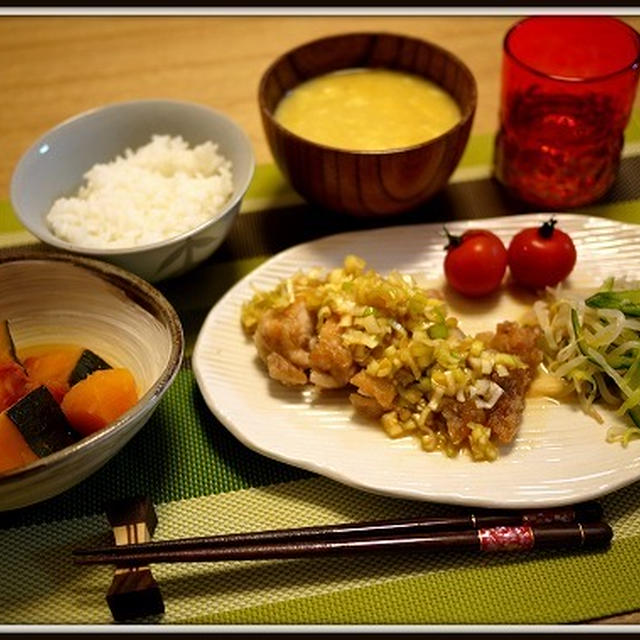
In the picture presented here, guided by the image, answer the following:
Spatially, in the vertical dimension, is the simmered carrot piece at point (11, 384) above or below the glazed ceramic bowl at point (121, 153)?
below

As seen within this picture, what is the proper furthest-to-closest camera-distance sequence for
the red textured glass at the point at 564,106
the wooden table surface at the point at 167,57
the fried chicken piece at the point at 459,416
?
the wooden table surface at the point at 167,57, the red textured glass at the point at 564,106, the fried chicken piece at the point at 459,416

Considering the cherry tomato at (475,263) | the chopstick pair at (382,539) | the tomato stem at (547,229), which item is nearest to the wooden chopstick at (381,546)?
the chopstick pair at (382,539)

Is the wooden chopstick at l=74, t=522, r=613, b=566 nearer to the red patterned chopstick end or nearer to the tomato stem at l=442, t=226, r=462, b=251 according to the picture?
the red patterned chopstick end

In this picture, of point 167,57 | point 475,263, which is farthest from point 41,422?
point 167,57

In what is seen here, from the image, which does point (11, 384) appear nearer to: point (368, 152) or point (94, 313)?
point (94, 313)

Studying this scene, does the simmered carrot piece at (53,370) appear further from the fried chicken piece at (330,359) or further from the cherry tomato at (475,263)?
the cherry tomato at (475,263)
